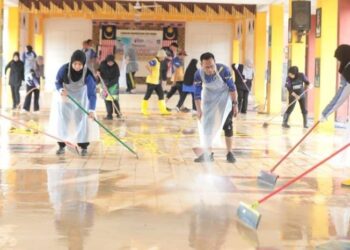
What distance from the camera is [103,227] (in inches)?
195

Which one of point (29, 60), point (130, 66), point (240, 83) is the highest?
point (130, 66)

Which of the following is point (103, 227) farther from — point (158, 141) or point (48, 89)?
point (48, 89)

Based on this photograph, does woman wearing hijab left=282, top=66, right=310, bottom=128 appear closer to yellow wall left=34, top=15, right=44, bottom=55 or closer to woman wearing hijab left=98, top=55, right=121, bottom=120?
woman wearing hijab left=98, top=55, right=121, bottom=120

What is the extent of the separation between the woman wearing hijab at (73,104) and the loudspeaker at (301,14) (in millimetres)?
8071

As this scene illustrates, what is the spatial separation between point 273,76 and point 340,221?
13072mm

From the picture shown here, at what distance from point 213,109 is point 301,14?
25.3 ft

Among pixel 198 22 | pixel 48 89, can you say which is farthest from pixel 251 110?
pixel 48 89

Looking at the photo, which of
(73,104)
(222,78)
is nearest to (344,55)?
(222,78)

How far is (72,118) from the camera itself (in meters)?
8.59

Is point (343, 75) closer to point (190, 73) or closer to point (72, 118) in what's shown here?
point (72, 118)

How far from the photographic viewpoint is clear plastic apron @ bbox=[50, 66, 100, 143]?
848cm

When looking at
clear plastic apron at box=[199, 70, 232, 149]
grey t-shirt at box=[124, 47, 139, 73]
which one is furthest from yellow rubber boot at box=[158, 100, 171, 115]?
grey t-shirt at box=[124, 47, 139, 73]

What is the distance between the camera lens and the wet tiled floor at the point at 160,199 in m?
4.68

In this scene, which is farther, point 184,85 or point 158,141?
point 184,85
